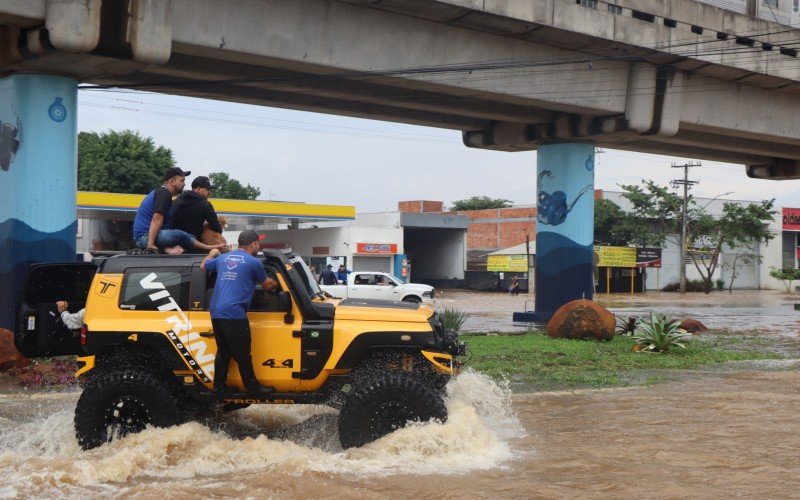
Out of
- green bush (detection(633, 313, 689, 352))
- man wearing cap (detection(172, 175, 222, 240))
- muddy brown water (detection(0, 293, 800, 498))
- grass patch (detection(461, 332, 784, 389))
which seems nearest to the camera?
muddy brown water (detection(0, 293, 800, 498))

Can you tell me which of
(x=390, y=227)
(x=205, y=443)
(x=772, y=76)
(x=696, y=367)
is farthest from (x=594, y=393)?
(x=390, y=227)

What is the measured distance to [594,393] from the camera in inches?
514

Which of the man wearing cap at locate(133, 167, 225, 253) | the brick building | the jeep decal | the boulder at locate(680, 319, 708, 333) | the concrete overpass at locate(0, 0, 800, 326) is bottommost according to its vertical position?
the boulder at locate(680, 319, 708, 333)

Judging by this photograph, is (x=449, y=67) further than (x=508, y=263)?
No

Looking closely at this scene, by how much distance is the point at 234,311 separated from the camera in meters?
8.19

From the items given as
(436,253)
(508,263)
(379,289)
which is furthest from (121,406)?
(436,253)

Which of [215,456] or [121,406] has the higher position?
[121,406]

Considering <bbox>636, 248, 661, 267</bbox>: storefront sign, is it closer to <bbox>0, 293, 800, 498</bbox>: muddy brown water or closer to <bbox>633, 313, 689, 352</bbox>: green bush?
<bbox>633, 313, 689, 352</bbox>: green bush

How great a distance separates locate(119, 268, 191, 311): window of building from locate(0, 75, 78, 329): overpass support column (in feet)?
26.3

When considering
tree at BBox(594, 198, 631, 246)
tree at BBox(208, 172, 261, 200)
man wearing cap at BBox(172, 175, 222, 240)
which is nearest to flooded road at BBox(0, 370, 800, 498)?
man wearing cap at BBox(172, 175, 222, 240)

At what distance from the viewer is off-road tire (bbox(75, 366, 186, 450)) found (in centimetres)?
831

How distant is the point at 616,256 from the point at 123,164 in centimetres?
3120

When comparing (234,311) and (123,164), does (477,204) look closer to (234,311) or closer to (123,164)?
(123,164)

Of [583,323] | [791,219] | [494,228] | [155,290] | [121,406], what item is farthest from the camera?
[791,219]
